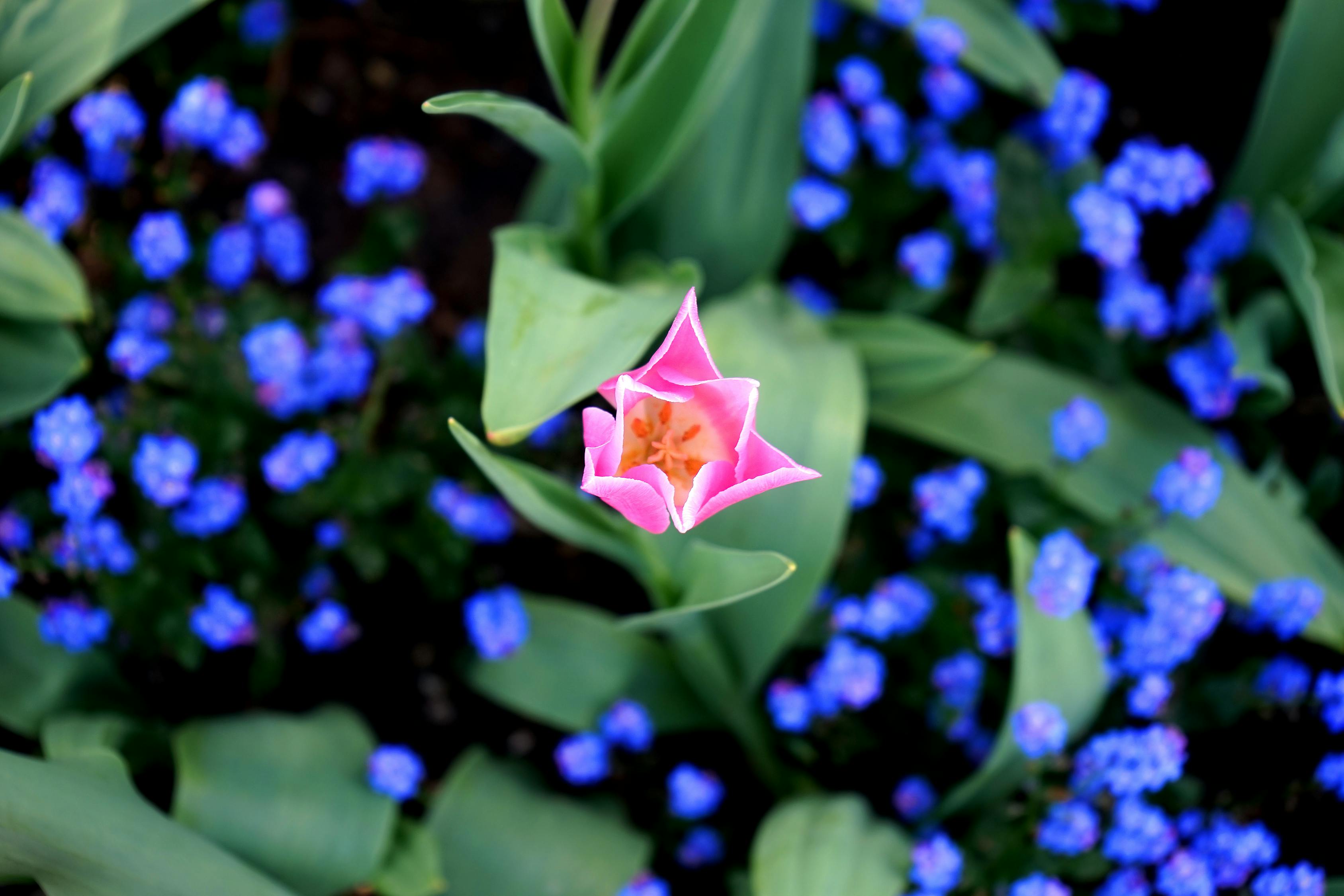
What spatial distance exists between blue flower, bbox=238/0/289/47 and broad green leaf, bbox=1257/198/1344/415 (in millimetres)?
1933

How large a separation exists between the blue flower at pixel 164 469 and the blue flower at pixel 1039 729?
128cm

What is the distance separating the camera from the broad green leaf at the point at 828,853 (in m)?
1.57

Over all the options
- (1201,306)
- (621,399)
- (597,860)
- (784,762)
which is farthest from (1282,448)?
(621,399)

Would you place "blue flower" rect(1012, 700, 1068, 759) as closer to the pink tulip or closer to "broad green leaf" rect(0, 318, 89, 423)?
the pink tulip

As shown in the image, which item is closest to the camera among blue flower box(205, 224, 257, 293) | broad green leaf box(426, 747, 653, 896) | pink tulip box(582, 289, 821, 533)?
pink tulip box(582, 289, 821, 533)

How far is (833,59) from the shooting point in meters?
2.21

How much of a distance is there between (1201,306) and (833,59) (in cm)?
88

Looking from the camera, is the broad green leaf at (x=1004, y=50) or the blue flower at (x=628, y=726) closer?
the blue flower at (x=628, y=726)

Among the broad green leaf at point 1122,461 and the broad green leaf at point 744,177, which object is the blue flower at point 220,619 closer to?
the broad green leaf at point 744,177

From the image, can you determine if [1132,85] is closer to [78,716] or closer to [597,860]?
[597,860]

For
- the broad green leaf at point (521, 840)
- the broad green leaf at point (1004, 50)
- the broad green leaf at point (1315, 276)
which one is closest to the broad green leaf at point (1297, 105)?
the broad green leaf at point (1315, 276)

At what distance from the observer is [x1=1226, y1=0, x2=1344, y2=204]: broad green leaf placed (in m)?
1.88

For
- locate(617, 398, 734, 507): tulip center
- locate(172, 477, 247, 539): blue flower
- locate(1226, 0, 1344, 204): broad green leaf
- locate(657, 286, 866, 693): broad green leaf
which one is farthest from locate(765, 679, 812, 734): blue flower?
locate(1226, 0, 1344, 204): broad green leaf

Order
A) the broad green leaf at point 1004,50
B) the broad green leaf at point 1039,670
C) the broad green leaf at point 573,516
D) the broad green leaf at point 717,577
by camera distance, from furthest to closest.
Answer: the broad green leaf at point 1004,50
the broad green leaf at point 1039,670
the broad green leaf at point 573,516
the broad green leaf at point 717,577
